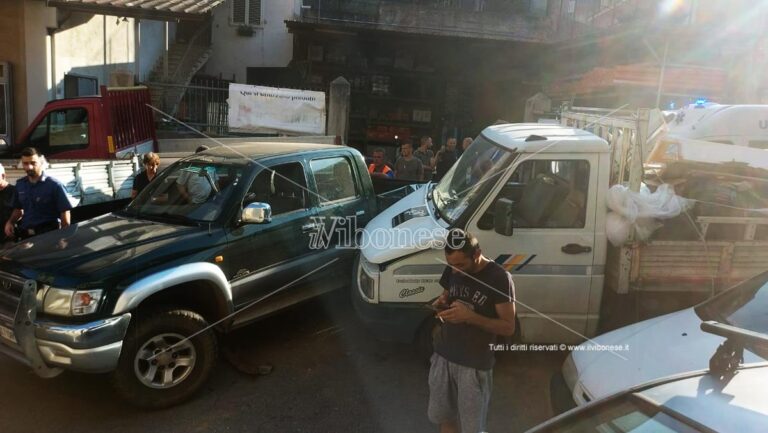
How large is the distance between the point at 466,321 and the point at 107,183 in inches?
249

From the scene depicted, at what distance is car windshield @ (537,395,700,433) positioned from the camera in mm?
1808

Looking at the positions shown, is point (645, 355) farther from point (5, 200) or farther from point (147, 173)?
point (5, 200)

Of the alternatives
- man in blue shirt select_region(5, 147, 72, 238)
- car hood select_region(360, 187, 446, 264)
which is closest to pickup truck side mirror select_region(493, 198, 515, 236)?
car hood select_region(360, 187, 446, 264)

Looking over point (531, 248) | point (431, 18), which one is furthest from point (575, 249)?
point (431, 18)

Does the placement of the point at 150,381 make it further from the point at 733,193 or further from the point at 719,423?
the point at 733,193

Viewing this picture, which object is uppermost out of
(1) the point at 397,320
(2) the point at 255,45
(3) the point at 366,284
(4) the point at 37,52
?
(2) the point at 255,45

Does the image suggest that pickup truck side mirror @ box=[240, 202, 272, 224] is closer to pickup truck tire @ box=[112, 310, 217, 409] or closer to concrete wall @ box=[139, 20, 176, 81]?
pickup truck tire @ box=[112, 310, 217, 409]

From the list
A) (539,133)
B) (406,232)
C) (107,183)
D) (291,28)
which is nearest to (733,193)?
(539,133)

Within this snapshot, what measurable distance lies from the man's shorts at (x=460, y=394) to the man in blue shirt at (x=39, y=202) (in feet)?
14.6

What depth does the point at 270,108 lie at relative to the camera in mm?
11477

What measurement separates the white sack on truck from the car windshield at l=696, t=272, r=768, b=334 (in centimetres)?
85

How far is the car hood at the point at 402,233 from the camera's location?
4.39 meters

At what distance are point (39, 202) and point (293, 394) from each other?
140 inches

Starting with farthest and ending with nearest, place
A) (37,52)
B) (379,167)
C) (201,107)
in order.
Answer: (201,107) → (37,52) → (379,167)
